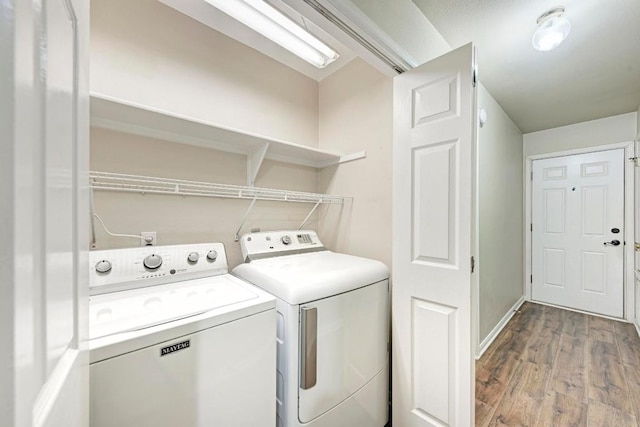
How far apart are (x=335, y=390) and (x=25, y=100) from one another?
147 centimetres

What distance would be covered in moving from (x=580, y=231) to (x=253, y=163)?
4.20 meters

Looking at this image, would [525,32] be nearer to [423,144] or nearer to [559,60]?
[559,60]

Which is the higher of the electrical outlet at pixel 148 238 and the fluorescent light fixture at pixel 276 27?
the fluorescent light fixture at pixel 276 27

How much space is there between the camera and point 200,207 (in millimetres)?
1689

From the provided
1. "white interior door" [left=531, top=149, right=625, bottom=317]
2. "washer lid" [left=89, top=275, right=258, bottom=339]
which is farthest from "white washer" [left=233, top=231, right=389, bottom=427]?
"white interior door" [left=531, top=149, right=625, bottom=317]

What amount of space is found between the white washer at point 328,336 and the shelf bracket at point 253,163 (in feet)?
1.51

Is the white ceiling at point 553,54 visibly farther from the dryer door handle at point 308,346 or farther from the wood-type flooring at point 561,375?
the wood-type flooring at point 561,375

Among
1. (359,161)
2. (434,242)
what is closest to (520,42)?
(359,161)

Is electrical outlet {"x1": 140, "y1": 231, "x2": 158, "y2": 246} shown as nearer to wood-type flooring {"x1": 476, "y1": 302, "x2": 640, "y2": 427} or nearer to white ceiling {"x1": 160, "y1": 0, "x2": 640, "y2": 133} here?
white ceiling {"x1": 160, "y1": 0, "x2": 640, "y2": 133}

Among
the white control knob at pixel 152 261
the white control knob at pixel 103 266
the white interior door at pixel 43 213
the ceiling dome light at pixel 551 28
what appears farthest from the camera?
the ceiling dome light at pixel 551 28

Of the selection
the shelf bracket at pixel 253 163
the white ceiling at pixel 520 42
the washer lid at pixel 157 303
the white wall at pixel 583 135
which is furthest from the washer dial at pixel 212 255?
the white wall at pixel 583 135

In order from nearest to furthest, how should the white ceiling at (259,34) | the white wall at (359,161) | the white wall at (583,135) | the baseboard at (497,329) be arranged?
the white ceiling at (259,34), the white wall at (359,161), the baseboard at (497,329), the white wall at (583,135)

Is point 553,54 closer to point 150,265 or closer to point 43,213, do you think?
point 43,213

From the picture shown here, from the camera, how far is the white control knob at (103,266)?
3.70 ft
